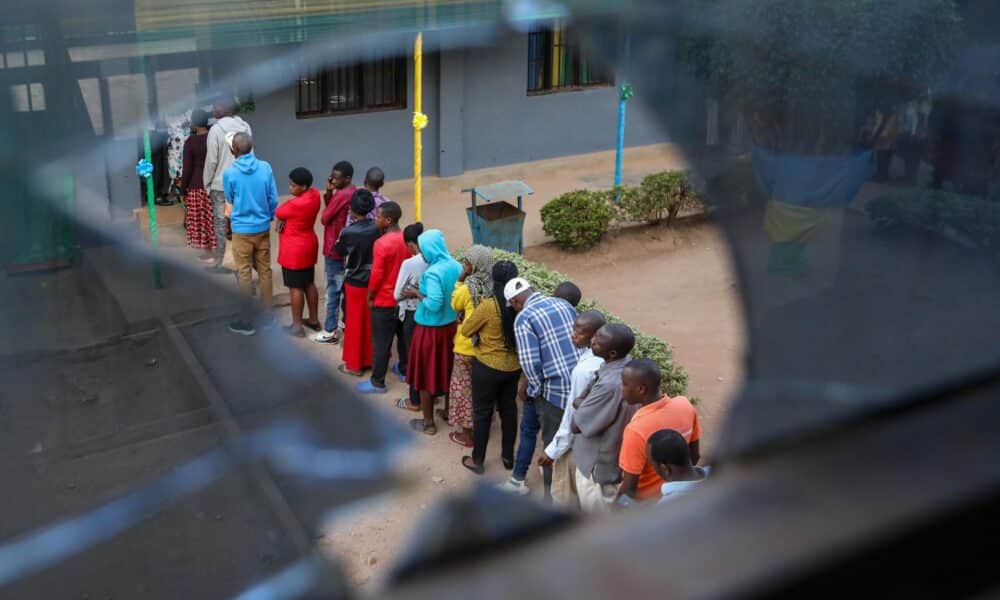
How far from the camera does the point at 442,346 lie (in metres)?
3.23

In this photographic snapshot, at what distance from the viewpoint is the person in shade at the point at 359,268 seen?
3.43m

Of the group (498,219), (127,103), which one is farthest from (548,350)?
(498,219)

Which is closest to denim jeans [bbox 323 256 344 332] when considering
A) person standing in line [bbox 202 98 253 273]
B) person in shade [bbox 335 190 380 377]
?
person in shade [bbox 335 190 380 377]

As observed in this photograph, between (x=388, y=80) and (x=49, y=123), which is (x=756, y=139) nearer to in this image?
(x=49, y=123)

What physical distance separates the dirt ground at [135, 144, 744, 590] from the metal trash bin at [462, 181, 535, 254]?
0.19m

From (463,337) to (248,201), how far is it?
2.43 ft

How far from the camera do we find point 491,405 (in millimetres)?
3027

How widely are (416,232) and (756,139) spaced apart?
276cm

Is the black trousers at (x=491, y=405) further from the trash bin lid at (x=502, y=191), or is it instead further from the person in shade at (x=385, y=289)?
the trash bin lid at (x=502, y=191)

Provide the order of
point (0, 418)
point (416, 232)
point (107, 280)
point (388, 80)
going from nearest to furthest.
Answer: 1. point (0, 418)
2. point (107, 280)
3. point (416, 232)
4. point (388, 80)

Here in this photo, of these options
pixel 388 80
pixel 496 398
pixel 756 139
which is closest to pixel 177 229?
pixel 756 139

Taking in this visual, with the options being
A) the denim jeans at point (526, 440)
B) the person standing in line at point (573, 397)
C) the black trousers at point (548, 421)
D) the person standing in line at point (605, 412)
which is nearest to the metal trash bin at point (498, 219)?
the denim jeans at point (526, 440)

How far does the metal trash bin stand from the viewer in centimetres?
470

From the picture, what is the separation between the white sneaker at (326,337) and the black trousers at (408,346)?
223 millimetres
